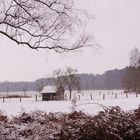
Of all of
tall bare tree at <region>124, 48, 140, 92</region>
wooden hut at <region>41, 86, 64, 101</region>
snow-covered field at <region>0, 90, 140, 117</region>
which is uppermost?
tall bare tree at <region>124, 48, 140, 92</region>

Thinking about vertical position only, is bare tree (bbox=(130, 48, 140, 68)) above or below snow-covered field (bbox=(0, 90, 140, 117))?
above

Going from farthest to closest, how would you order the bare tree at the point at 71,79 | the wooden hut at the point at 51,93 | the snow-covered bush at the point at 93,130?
the bare tree at the point at 71,79 → the wooden hut at the point at 51,93 → the snow-covered bush at the point at 93,130

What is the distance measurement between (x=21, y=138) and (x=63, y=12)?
414cm

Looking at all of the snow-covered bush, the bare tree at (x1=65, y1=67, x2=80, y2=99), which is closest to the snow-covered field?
the snow-covered bush

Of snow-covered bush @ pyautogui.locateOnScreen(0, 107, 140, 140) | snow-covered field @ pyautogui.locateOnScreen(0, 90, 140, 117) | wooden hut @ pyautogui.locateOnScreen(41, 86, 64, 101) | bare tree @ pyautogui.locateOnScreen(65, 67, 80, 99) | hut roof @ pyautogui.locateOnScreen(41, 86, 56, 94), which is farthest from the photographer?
bare tree @ pyautogui.locateOnScreen(65, 67, 80, 99)

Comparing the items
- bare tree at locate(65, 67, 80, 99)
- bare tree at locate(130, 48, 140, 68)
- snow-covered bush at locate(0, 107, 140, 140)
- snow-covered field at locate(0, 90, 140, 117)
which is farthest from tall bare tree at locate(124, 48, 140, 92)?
snow-covered bush at locate(0, 107, 140, 140)

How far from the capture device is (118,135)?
4508mm

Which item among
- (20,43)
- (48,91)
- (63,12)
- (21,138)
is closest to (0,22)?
(20,43)

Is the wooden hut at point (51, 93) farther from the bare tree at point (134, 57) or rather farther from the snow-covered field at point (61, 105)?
the bare tree at point (134, 57)

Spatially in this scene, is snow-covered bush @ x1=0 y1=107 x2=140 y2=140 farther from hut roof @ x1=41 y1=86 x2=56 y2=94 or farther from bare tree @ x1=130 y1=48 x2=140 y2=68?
bare tree @ x1=130 y1=48 x2=140 y2=68

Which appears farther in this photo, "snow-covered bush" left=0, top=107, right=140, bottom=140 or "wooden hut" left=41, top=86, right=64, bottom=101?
"wooden hut" left=41, top=86, right=64, bottom=101

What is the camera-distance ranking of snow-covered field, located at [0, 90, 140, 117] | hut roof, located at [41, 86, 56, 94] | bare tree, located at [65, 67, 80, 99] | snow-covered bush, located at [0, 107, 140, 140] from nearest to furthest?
snow-covered bush, located at [0, 107, 140, 140]
snow-covered field, located at [0, 90, 140, 117]
hut roof, located at [41, 86, 56, 94]
bare tree, located at [65, 67, 80, 99]

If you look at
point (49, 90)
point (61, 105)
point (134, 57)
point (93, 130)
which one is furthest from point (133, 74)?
point (93, 130)

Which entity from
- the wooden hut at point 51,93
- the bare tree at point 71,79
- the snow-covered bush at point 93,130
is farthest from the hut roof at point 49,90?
the snow-covered bush at point 93,130
